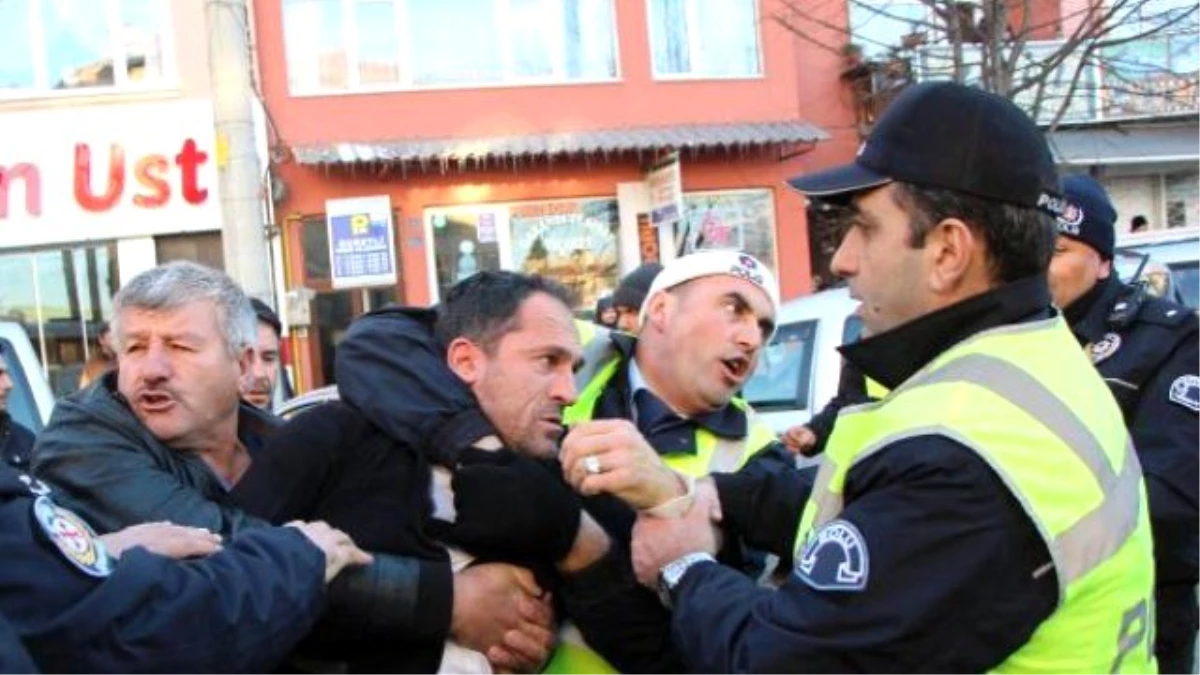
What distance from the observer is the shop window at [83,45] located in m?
14.9

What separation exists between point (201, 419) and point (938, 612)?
1712mm

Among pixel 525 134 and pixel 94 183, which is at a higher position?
pixel 525 134

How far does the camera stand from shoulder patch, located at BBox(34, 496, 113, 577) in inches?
66.4

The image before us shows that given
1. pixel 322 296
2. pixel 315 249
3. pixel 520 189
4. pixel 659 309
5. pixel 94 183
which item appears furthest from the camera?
pixel 520 189

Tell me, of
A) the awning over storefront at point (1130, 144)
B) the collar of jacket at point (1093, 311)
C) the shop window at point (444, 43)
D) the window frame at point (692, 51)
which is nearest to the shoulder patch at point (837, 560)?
the collar of jacket at point (1093, 311)

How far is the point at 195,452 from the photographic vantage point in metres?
2.71

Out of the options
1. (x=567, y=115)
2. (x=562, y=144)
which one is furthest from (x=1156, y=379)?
(x=567, y=115)

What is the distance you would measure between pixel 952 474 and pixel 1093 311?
2.25 metres

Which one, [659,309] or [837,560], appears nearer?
[837,560]

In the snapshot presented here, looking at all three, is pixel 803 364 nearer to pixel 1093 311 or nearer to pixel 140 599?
pixel 1093 311

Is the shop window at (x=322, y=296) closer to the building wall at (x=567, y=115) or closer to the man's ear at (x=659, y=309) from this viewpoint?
the building wall at (x=567, y=115)

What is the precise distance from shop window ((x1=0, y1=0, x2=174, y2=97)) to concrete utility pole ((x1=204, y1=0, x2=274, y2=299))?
27.5 ft

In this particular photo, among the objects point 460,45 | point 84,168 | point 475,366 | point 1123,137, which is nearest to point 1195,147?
point 1123,137

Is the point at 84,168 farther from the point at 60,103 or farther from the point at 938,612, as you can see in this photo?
the point at 938,612
